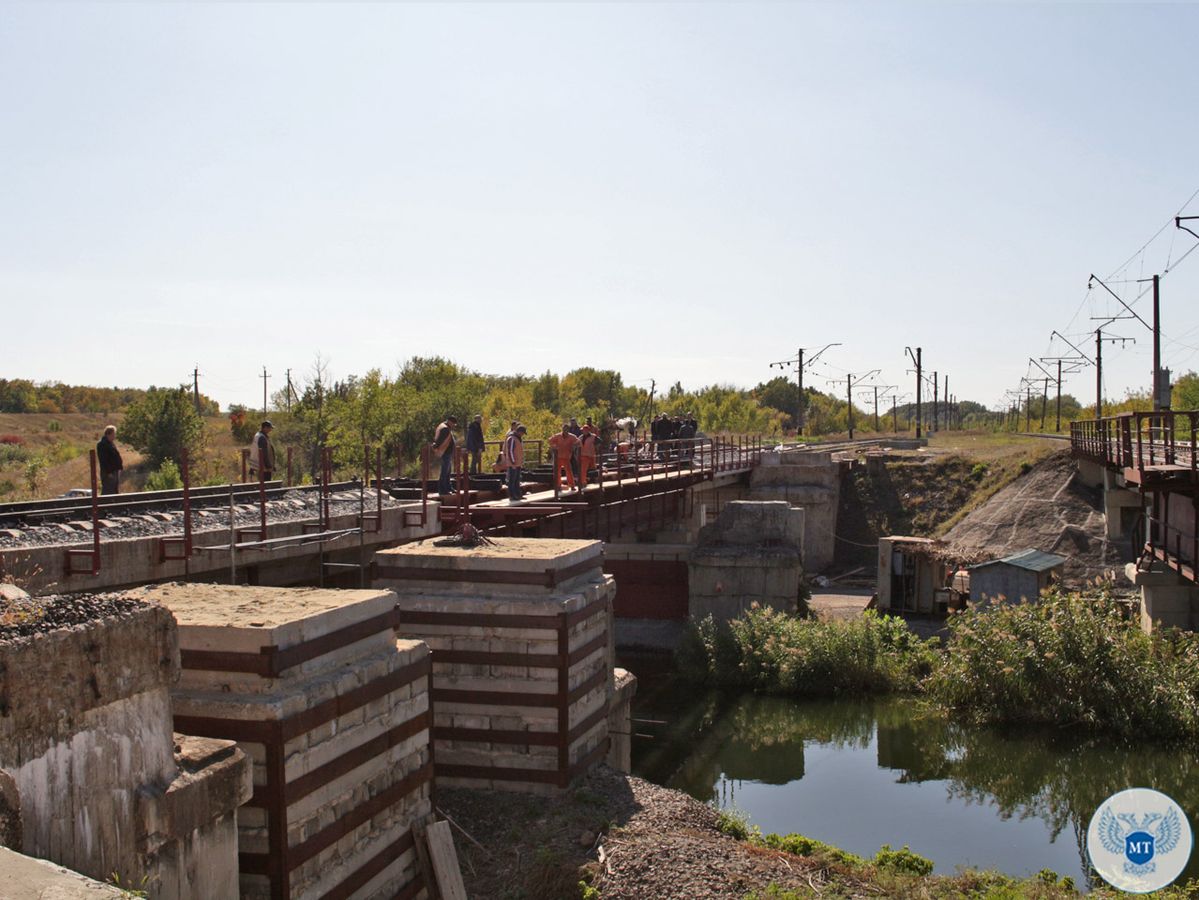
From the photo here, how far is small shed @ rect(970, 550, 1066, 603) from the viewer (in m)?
26.0

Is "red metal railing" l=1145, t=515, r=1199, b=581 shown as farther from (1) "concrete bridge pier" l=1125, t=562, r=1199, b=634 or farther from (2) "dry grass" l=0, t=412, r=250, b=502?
(2) "dry grass" l=0, t=412, r=250, b=502

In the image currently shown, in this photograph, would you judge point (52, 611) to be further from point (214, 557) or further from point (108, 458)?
point (108, 458)

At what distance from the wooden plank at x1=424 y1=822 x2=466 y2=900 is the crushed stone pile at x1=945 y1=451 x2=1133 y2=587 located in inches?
989

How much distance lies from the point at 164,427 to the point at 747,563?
33.0 meters

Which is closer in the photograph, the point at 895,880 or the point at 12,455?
the point at 895,880

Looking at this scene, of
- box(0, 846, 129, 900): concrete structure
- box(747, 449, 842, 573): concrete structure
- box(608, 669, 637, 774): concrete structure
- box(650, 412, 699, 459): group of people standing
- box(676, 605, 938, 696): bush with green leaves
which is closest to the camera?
box(0, 846, 129, 900): concrete structure

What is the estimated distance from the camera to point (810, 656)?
958 inches

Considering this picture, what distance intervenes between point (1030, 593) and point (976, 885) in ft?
51.0

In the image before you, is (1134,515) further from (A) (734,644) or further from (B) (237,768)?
(B) (237,768)

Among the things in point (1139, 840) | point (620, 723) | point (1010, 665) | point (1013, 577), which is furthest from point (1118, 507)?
point (620, 723)

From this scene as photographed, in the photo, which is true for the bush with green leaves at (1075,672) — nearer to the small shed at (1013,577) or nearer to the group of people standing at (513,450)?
the small shed at (1013,577)

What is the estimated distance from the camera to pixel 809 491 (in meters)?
40.4

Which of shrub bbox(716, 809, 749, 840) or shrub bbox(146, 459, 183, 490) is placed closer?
shrub bbox(716, 809, 749, 840)

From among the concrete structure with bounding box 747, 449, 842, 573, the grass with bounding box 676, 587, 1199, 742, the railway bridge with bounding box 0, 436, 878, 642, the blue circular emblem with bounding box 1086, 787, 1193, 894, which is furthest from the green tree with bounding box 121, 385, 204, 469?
the blue circular emblem with bounding box 1086, 787, 1193, 894
